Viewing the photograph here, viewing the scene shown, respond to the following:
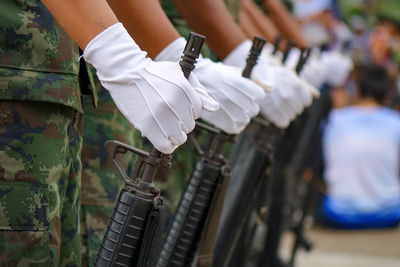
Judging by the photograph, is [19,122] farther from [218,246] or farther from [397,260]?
[397,260]

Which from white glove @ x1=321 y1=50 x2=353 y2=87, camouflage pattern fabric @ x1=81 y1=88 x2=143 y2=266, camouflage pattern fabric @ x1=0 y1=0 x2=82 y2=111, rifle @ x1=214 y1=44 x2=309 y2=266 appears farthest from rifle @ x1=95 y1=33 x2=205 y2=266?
white glove @ x1=321 y1=50 x2=353 y2=87

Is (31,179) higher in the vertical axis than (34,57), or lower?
lower

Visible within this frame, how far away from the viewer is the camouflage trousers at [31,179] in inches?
86.0

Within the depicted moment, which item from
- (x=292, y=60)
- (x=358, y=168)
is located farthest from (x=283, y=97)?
(x=358, y=168)

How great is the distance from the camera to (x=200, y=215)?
9.29 ft

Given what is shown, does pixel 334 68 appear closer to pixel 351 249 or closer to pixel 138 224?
pixel 351 249

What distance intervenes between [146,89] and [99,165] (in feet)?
3.03

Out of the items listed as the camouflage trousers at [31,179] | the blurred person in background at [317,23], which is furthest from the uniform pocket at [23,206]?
the blurred person in background at [317,23]

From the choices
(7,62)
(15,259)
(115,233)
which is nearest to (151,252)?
(115,233)

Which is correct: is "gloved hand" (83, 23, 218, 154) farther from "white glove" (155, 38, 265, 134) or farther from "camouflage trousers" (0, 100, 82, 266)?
"white glove" (155, 38, 265, 134)

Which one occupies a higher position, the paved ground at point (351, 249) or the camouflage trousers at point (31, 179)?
the paved ground at point (351, 249)

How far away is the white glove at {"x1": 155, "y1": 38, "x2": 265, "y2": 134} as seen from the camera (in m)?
2.80

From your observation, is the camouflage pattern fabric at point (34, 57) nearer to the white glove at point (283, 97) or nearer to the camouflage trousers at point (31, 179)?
the camouflage trousers at point (31, 179)

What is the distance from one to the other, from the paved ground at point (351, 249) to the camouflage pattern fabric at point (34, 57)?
462 cm
